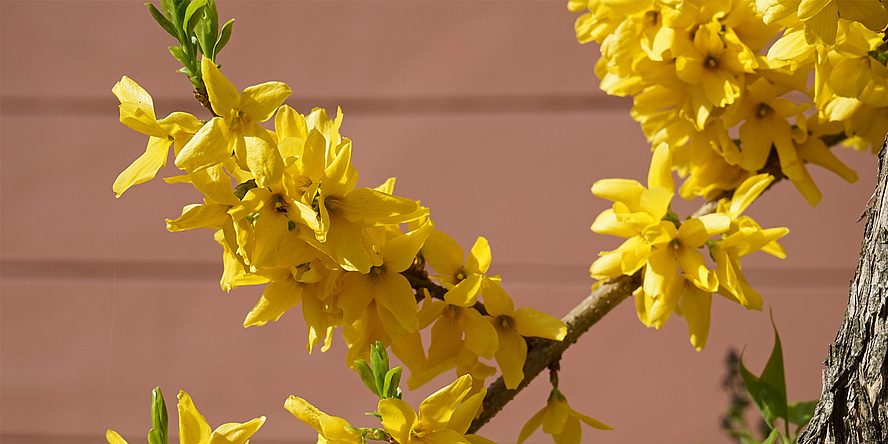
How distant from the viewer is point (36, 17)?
730mm

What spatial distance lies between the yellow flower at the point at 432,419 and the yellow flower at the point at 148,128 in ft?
0.33

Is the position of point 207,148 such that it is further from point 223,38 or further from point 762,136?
point 762,136

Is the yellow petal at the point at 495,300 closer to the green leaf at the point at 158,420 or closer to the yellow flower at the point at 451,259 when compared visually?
the yellow flower at the point at 451,259

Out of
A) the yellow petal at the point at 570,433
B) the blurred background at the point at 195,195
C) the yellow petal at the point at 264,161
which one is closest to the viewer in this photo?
the yellow petal at the point at 264,161

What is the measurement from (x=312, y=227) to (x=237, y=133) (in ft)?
0.12

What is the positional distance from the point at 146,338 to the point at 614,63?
71cm

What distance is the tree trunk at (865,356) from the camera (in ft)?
0.57

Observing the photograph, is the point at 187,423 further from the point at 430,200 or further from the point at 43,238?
the point at 43,238

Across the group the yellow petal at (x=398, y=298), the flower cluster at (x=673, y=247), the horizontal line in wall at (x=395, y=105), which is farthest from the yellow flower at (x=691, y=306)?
the horizontal line in wall at (x=395, y=105)

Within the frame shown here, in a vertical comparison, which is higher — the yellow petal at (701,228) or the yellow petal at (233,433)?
the yellow petal at (701,228)

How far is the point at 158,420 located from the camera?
21 centimetres

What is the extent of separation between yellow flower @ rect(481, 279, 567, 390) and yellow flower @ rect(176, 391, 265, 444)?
0.30 ft

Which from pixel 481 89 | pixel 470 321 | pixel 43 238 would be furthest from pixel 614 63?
pixel 43 238

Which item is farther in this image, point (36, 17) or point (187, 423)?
point (36, 17)
